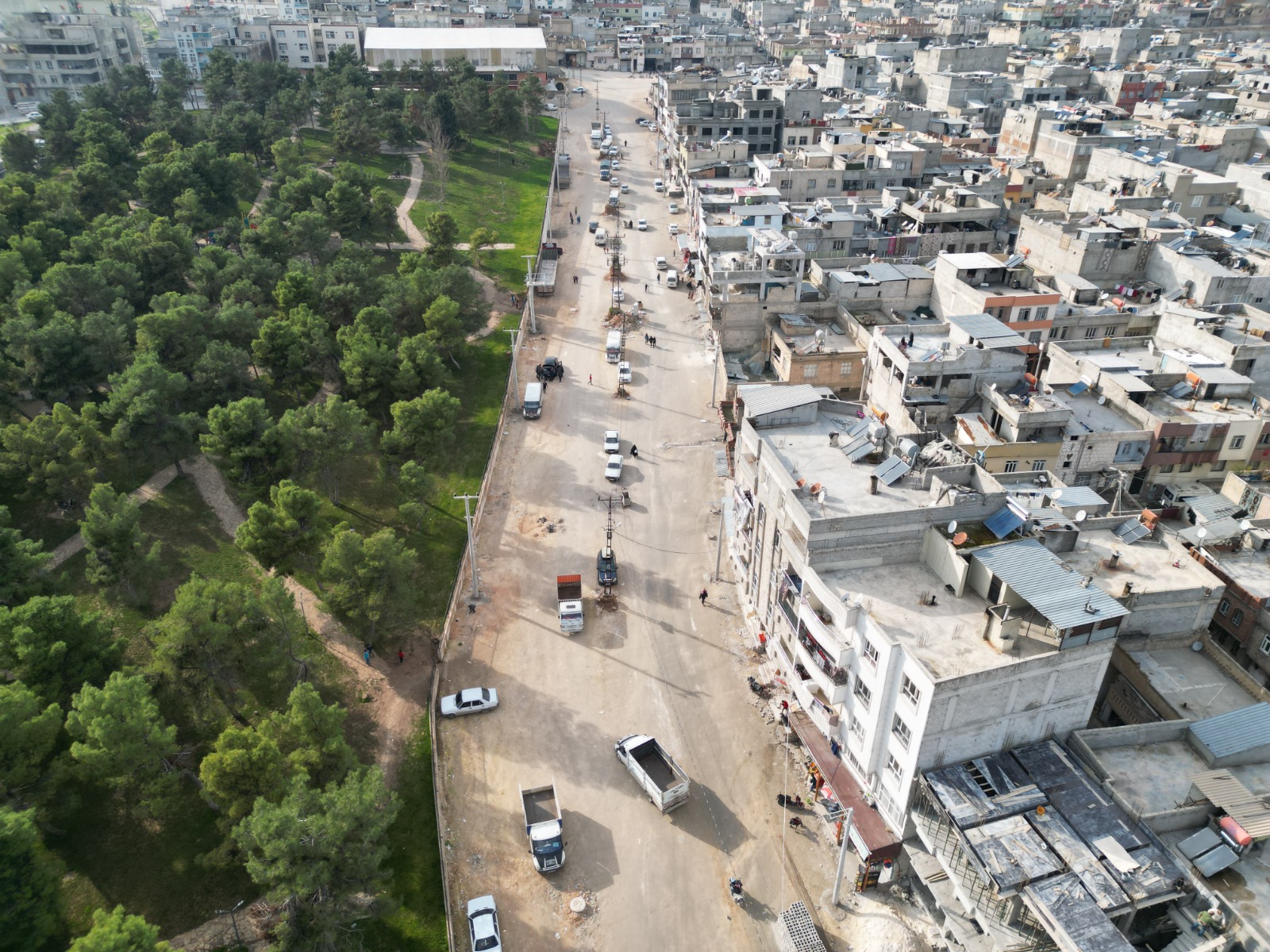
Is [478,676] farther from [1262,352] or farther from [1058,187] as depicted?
[1058,187]

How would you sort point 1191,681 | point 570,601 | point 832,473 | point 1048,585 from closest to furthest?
point 1048,585
point 1191,681
point 832,473
point 570,601

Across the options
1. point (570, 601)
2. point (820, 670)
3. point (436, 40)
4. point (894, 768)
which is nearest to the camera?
point (894, 768)

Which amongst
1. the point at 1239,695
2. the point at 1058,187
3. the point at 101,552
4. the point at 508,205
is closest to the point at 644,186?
the point at 508,205

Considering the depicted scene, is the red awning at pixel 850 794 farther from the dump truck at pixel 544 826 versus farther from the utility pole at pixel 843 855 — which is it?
the dump truck at pixel 544 826

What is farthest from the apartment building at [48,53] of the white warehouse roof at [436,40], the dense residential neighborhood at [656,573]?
the dense residential neighborhood at [656,573]

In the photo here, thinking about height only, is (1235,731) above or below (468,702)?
above

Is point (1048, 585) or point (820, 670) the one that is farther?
point (820, 670)

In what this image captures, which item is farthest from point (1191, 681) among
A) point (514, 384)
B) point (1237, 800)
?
point (514, 384)

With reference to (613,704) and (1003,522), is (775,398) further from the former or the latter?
(613,704)
